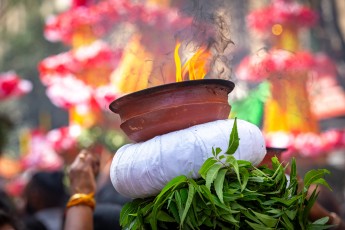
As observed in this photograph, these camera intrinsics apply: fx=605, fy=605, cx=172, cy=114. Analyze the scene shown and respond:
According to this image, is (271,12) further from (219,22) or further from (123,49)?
(219,22)

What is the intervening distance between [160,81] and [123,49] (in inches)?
101

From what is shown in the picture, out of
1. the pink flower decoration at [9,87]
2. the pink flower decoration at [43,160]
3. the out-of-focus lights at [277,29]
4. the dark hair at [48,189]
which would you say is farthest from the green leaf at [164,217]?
the pink flower decoration at [43,160]

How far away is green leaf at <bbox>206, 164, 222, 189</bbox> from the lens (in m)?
1.37

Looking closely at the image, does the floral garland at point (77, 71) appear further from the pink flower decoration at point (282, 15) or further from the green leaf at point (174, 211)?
the green leaf at point (174, 211)

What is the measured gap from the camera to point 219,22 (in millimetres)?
1857

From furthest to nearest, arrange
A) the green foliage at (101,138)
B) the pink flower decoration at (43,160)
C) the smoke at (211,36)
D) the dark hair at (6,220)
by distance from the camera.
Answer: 1. the pink flower decoration at (43,160)
2. the green foliage at (101,138)
3. the dark hair at (6,220)
4. the smoke at (211,36)

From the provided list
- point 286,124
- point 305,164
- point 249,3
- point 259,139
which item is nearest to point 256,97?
point 259,139

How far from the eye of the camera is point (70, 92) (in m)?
4.61

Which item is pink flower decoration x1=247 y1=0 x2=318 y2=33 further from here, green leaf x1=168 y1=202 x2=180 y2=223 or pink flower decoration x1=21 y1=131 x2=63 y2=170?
green leaf x1=168 y1=202 x2=180 y2=223

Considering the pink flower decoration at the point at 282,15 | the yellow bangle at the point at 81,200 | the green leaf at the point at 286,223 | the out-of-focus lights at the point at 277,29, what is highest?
the pink flower decoration at the point at 282,15

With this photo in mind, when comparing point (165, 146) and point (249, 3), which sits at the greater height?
point (249, 3)

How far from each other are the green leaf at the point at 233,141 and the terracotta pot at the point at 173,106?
0.11 meters

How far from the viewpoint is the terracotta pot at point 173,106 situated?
151 centimetres

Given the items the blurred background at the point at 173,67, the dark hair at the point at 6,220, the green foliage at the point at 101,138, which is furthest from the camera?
the green foliage at the point at 101,138
